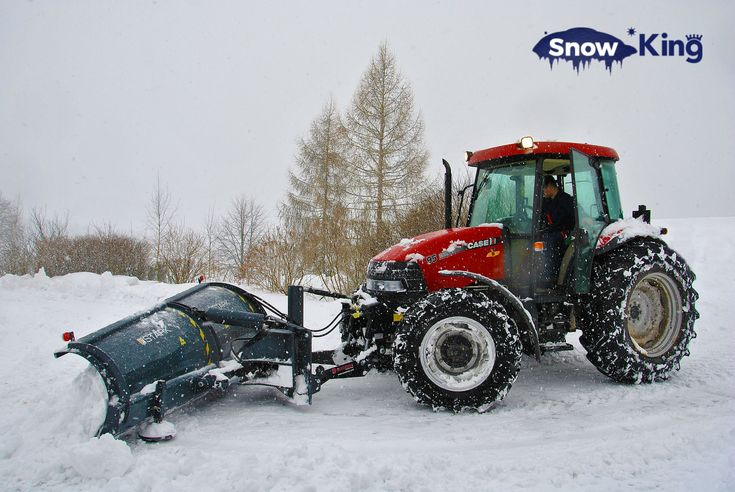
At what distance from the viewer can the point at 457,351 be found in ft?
14.6

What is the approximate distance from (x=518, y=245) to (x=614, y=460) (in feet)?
7.12

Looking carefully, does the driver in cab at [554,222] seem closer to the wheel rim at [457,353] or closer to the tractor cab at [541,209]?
the tractor cab at [541,209]

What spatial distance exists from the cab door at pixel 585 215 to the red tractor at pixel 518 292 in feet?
0.03

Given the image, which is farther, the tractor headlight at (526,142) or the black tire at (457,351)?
the tractor headlight at (526,142)

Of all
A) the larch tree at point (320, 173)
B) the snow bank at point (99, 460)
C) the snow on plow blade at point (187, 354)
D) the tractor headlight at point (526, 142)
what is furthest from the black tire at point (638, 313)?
the larch tree at point (320, 173)

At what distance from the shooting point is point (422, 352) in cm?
434

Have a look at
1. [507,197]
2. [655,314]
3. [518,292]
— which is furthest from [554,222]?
[655,314]

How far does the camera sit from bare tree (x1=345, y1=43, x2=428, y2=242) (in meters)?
19.8

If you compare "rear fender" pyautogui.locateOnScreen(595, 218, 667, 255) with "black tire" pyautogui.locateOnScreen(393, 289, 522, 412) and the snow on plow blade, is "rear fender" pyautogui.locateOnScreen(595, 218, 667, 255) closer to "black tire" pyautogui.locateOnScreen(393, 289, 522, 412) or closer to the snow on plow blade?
"black tire" pyautogui.locateOnScreen(393, 289, 522, 412)

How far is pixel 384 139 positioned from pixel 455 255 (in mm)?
16060

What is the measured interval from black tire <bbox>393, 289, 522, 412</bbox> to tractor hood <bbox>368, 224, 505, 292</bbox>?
0.38m

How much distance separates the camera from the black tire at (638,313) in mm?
4875

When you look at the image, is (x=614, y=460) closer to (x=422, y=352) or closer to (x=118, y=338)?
(x=422, y=352)

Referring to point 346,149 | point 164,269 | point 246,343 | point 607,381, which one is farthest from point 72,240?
point 607,381
